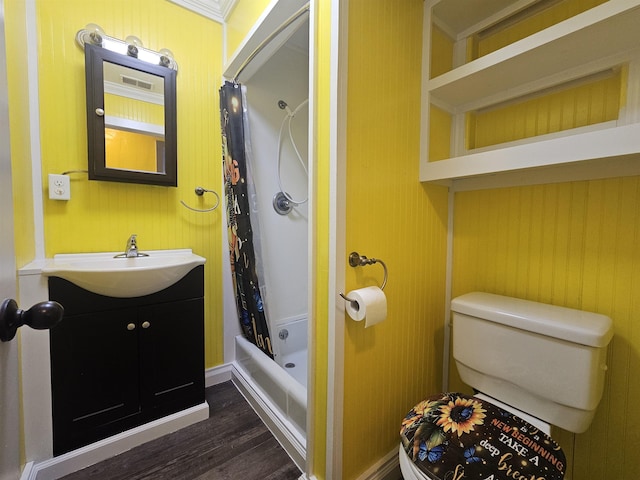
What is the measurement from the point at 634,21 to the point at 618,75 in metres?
0.21

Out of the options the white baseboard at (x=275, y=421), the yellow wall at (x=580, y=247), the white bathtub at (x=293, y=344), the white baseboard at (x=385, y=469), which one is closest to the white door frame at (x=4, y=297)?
the white baseboard at (x=275, y=421)

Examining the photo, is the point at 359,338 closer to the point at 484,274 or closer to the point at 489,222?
the point at 484,274

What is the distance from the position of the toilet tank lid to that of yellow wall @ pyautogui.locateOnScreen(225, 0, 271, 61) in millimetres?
1623

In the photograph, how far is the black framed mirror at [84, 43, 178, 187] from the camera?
1302 mm

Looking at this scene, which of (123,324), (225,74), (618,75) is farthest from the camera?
(225,74)

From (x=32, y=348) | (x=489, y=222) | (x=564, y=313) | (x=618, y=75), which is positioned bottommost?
(x=32, y=348)

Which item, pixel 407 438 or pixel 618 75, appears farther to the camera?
pixel 618 75

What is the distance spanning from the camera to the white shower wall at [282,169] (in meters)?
1.76

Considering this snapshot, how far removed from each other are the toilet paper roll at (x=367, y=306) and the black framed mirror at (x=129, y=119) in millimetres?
1280

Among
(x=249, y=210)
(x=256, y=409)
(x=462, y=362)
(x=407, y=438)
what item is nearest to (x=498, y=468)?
(x=407, y=438)

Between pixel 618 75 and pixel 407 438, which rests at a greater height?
pixel 618 75

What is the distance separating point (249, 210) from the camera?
152 centimetres

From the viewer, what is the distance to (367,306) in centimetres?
87

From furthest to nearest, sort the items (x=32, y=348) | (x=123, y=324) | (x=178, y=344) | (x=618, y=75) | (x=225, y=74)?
1. (x=225, y=74)
2. (x=178, y=344)
3. (x=123, y=324)
4. (x=32, y=348)
5. (x=618, y=75)
